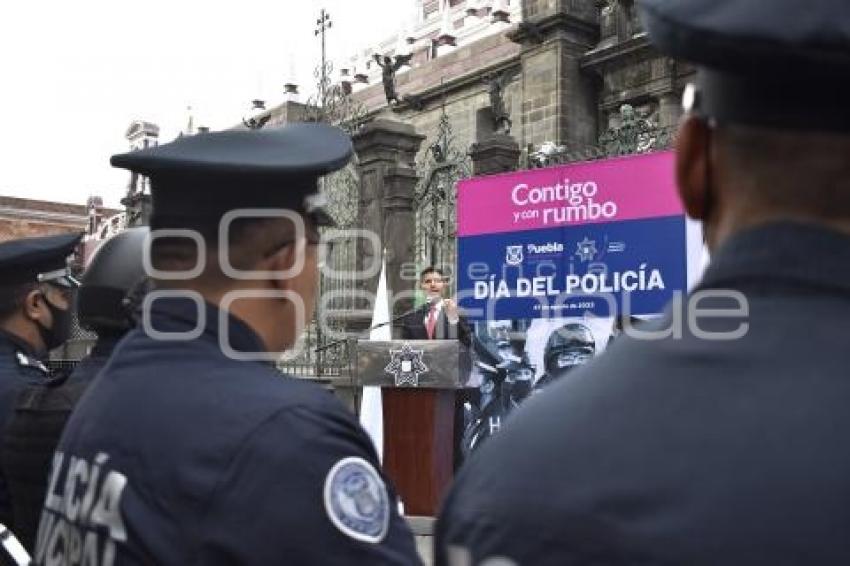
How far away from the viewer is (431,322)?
7.92 meters

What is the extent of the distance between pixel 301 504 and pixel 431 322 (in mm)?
6423

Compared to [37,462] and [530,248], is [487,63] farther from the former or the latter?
[37,462]

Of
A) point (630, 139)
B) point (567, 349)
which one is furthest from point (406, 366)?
point (630, 139)

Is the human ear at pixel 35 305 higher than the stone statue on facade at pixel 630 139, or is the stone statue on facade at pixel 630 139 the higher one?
the stone statue on facade at pixel 630 139

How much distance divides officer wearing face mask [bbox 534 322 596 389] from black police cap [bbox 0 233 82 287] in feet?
12.9

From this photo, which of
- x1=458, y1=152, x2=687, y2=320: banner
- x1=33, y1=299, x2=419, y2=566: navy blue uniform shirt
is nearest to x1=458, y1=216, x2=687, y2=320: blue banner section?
x1=458, y1=152, x2=687, y2=320: banner

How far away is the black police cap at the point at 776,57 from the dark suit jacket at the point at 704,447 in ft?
0.45

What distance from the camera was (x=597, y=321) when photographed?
6727 mm

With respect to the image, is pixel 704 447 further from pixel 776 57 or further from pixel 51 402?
pixel 51 402

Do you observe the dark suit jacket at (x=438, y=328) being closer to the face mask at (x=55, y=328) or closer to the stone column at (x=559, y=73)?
the face mask at (x=55, y=328)

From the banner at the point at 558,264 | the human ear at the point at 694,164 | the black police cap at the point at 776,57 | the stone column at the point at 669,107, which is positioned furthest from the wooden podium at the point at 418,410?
the stone column at the point at 669,107

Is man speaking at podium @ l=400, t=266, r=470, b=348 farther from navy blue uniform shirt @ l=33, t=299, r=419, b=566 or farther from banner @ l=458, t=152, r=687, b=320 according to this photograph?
navy blue uniform shirt @ l=33, t=299, r=419, b=566

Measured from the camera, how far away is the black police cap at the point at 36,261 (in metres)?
3.53

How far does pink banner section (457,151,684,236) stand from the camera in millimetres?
6570
